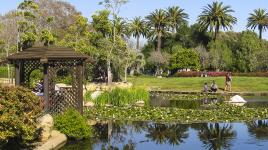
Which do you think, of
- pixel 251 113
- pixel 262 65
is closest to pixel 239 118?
pixel 251 113

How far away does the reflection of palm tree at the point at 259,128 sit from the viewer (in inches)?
707

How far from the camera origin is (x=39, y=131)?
49.4ft

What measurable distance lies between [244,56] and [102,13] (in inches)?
1734

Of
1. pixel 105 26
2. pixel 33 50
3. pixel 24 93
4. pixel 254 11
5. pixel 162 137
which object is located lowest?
pixel 162 137

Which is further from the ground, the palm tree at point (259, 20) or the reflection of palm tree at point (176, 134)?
the palm tree at point (259, 20)

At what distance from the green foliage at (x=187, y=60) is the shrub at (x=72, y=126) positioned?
69010 millimetres

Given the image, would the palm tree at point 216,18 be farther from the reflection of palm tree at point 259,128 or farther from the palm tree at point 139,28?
the reflection of palm tree at point 259,128

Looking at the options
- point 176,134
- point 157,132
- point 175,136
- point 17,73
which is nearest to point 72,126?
point 157,132

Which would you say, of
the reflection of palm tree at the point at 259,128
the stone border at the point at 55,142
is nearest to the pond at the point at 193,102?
the reflection of palm tree at the point at 259,128

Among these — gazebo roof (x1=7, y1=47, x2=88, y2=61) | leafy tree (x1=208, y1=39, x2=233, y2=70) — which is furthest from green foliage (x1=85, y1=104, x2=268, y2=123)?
leafy tree (x1=208, y1=39, x2=233, y2=70)

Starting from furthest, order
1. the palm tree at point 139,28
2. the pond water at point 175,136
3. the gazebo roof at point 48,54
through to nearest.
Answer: the palm tree at point 139,28, the gazebo roof at point 48,54, the pond water at point 175,136

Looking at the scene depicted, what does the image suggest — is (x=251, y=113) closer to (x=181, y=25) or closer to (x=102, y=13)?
(x=102, y=13)

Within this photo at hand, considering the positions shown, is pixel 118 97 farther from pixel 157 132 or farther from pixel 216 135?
pixel 216 135

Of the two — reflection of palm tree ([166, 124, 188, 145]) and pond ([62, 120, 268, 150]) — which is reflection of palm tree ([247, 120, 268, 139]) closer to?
pond ([62, 120, 268, 150])
